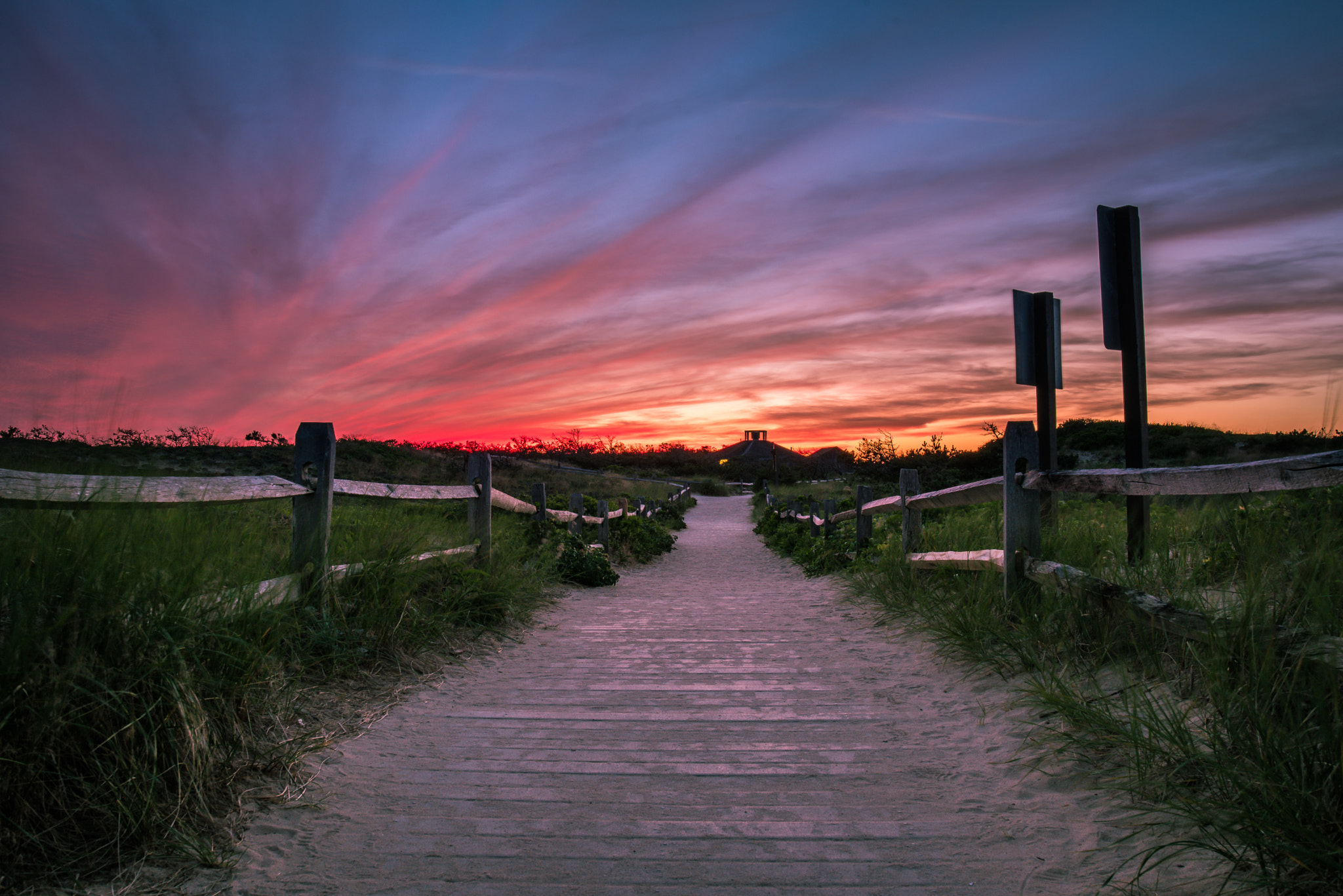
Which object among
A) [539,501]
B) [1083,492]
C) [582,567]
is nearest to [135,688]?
[1083,492]

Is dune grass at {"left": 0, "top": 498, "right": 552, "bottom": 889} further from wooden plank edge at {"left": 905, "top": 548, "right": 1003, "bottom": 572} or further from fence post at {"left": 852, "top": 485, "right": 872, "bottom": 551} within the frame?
fence post at {"left": 852, "top": 485, "right": 872, "bottom": 551}

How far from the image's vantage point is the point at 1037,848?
7.34ft

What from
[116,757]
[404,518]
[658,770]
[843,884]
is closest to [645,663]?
[658,770]

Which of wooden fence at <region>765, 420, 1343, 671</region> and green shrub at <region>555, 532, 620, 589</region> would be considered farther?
green shrub at <region>555, 532, 620, 589</region>

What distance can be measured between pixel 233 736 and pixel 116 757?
1.41 feet

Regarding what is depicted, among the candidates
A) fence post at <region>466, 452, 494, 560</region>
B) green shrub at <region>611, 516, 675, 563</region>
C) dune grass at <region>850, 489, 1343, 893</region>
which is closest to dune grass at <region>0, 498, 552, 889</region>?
dune grass at <region>850, 489, 1343, 893</region>

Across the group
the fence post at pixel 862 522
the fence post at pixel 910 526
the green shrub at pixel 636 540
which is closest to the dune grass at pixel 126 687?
the fence post at pixel 910 526

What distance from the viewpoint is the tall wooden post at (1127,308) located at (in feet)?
16.2

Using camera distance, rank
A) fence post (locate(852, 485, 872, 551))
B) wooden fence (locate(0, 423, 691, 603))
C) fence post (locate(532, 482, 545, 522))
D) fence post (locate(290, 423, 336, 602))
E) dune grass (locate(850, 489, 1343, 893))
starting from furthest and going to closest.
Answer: fence post (locate(852, 485, 872, 551))
fence post (locate(532, 482, 545, 522))
fence post (locate(290, 423, 336, 602))
wooden fence (locate(0, 423, 691, 603))
dune grass (locate(850, 489, 1343, 893))

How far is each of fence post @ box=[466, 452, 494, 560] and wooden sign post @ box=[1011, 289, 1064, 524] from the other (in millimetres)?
4899

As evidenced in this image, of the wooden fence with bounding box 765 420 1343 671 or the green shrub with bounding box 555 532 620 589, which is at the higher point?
the wooden fence with bounding box 765 420 1343 671

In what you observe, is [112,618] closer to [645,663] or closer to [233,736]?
[233,736]

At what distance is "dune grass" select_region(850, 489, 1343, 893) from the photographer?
1832 millimetres

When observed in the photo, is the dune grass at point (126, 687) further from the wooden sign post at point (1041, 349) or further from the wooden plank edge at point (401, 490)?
the wooden sign post at point (1041, 349)
